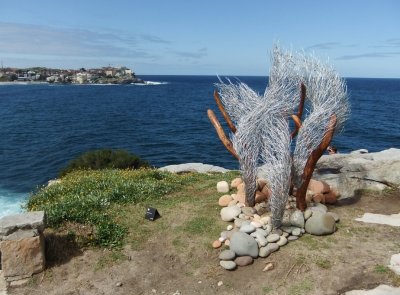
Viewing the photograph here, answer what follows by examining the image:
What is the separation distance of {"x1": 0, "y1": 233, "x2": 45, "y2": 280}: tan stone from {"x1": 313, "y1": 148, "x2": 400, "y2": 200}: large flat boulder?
9406 mm

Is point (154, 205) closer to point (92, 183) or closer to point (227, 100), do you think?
point (92, 183)

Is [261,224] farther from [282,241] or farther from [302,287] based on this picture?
[302,287]

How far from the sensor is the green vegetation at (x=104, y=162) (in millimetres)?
22297

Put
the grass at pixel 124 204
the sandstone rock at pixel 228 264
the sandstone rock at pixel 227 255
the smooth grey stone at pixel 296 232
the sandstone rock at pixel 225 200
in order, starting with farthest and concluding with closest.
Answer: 1. the sandstone rock at pixel 225 200
2. the grass at pixel 124 204
3. the smooth grey stone at pixel 296 232
4. the sandstone rock at pixel 227 255
5. the sandstone rock at pixel 228 264

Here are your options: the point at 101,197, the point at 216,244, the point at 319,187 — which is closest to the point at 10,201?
the point at 101,197

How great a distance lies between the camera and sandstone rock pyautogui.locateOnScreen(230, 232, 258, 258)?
32.5 ft

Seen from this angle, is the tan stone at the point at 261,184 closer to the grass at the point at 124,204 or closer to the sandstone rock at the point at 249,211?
the sandstone rock at the point at 249,211

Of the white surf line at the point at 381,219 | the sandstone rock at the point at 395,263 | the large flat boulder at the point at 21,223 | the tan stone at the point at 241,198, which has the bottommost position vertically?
the sandstone rock at the point at 395,263

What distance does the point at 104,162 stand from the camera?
22.5m

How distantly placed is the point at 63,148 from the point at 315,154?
108 ft

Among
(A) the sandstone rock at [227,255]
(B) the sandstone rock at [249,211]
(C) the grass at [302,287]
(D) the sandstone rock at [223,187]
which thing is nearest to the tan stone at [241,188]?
(D) the sandstone rock at [223,187]

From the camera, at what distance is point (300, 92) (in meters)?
12.4

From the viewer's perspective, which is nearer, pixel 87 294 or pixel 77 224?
pixel 87 294

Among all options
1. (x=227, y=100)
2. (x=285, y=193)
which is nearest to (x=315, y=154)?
(x=285, y=193)
